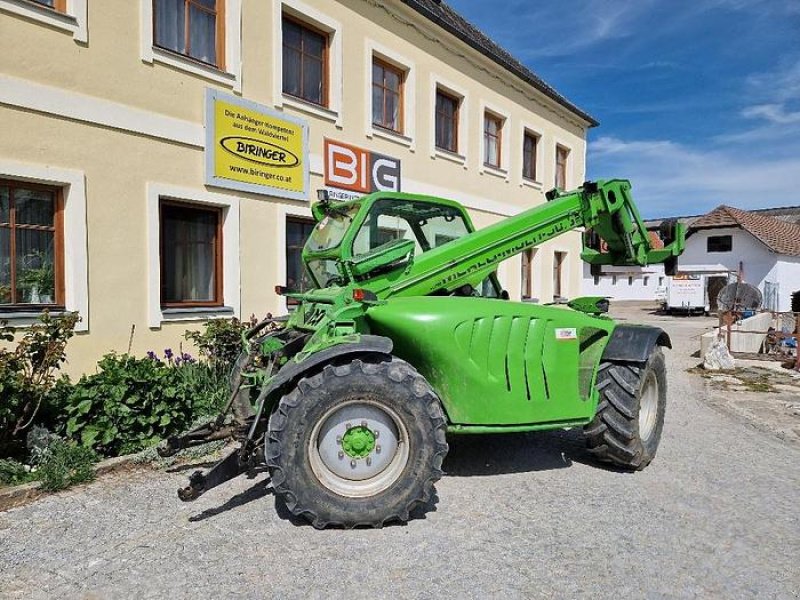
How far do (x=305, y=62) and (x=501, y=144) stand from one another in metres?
6.28

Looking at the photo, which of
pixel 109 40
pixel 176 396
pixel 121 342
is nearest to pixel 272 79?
pixel 109 40

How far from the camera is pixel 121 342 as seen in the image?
6.69 meters

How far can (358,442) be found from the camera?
11.4 feet

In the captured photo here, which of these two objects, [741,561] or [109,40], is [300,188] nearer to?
[109,40]

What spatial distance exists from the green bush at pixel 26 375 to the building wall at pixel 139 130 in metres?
1.75

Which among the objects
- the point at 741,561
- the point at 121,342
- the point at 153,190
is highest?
the point at 153,190

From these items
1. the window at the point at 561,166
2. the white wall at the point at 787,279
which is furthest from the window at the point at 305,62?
the white wall at the point at 787,279

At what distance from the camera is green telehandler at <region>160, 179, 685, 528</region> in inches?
133

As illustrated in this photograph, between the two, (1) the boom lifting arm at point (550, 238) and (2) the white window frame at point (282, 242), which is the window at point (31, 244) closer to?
(2) the white window frame at point (282, 242)

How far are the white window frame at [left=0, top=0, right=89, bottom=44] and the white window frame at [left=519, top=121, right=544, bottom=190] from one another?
415 inches

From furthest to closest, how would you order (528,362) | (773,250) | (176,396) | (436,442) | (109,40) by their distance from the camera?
1. (773,250)
2. (109,40)
3. (176,396)
4. (528,362)
5. (436,442)

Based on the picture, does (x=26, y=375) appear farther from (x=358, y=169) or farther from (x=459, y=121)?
(x=459, y=121)

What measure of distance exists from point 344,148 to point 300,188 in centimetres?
127

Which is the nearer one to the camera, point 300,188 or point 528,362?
point 528,362
